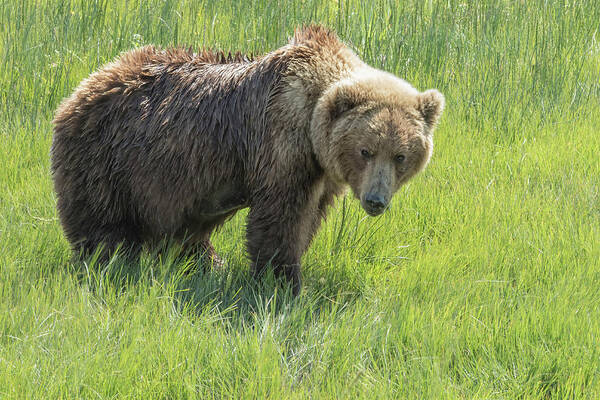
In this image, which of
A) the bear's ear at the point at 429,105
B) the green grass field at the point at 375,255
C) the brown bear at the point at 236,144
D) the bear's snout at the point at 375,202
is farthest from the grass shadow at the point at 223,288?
the bear's ear at the point at 429,105

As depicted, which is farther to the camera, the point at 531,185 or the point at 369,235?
the point at 531,185

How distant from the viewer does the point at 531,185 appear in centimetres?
589

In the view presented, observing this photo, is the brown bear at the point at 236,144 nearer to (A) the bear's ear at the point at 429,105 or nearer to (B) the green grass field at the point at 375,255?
(A) the bear's ear at the point at 429,105

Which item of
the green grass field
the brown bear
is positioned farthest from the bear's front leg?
the green grass field

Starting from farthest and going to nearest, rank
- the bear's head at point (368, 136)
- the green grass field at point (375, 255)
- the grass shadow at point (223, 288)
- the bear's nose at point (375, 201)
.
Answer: the bear's head at point (368, 136)
the bear's nose at point (375, 201)
the grass shadow at point (223, 288)
the green grass field at point (375, 255)

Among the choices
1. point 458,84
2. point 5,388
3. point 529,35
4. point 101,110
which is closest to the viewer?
point 5,388

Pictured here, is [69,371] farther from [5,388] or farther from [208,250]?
[208,250]

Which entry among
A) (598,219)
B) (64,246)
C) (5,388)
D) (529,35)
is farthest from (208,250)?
(529,35)

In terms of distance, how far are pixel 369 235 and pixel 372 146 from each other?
36.0 inches

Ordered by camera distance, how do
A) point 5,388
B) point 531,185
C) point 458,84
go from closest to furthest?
point 5,388, point 531,185, point 458,84

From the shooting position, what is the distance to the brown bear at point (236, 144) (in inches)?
176

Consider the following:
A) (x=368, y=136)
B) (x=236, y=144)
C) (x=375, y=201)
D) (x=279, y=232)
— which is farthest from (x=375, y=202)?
(x=236, y=144)

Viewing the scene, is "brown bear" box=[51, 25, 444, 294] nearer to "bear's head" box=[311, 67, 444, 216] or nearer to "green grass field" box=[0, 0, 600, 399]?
"bear's head" box=[311, 67, 444, 216]

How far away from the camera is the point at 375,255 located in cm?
501
